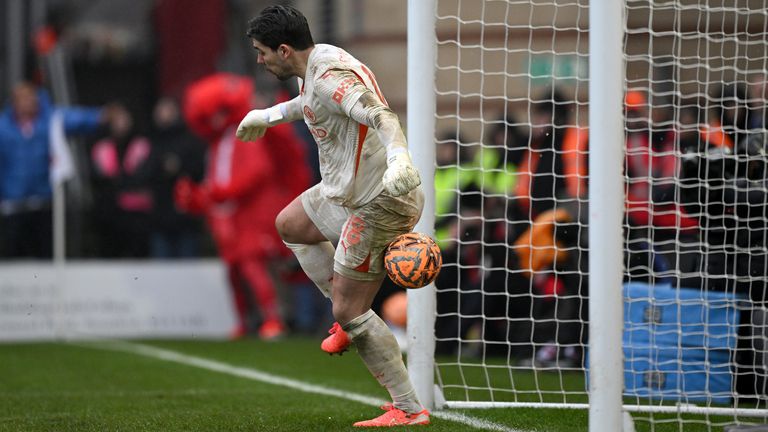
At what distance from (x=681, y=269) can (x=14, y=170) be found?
8704mm

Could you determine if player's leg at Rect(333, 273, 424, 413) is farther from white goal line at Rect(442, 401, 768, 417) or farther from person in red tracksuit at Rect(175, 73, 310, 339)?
person in red tracksuit at Rect(175, 73, 310, 339)

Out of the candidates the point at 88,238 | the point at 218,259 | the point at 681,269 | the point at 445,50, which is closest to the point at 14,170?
the point at 88,238

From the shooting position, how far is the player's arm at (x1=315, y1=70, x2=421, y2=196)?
4.92m

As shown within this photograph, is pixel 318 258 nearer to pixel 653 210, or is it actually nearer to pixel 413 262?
pixel 413 262

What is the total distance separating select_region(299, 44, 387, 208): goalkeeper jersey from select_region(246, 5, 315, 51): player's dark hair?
94 millimetres

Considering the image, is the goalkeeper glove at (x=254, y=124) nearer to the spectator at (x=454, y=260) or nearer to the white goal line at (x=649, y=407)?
the white goal line at (x=649, y=407)

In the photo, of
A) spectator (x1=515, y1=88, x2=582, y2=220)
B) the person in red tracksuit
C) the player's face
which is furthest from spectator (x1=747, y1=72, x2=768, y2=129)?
the person in red tracksuit

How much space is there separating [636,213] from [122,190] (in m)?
7.75

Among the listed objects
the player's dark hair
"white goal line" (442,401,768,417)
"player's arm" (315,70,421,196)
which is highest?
the player's dark hair

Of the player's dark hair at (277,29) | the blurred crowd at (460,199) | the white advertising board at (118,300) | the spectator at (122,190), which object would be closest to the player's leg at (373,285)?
the player's dark hair at (277,29)

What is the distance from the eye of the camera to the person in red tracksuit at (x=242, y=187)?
43.5ft

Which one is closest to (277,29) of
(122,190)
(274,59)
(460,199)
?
(274,59)

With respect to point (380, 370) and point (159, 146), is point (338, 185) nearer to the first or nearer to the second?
point (380, 370)

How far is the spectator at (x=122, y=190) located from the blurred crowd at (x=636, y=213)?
15.8 ft
